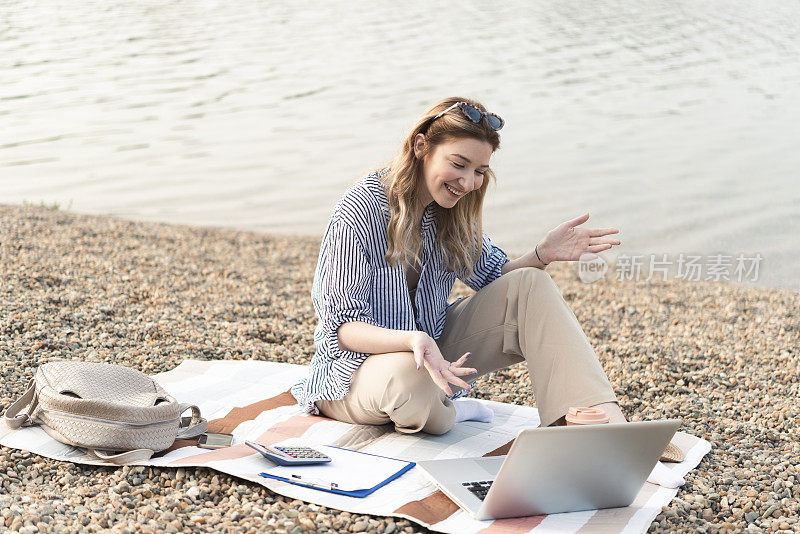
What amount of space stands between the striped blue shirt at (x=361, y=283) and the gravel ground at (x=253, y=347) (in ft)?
2.07

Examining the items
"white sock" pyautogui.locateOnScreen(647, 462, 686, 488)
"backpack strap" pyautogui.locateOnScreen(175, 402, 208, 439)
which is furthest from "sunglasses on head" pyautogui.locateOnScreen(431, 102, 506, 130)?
"backpack strap" pyautogui.locateOnScreen(175, 402, 208, 439)

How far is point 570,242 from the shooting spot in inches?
134

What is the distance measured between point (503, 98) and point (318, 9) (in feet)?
40.7

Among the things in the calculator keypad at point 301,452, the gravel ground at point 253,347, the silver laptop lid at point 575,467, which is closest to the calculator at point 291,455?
the calculator keypad at point 301,452

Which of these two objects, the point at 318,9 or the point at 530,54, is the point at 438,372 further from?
the point at 318,9

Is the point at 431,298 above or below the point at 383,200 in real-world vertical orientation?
below

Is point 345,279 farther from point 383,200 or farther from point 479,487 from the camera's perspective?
point 479,487

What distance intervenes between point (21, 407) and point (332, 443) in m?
1.26

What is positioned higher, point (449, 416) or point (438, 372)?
point (438, 372)

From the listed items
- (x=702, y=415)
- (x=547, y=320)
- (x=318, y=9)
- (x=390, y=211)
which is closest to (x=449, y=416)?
(x=547, y=320)

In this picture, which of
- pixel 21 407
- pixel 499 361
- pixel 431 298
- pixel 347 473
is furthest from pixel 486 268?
pixel 21 407

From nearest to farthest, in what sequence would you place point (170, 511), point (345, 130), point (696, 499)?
point (170, 511) → point (696, 499) → point (345, 130)

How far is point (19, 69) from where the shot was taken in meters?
17.4

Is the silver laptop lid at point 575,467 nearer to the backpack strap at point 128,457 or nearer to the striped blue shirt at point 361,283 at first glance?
the striped blue shirt at point 361,283
